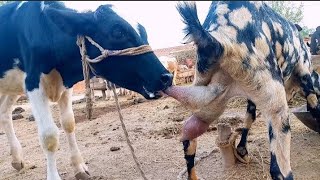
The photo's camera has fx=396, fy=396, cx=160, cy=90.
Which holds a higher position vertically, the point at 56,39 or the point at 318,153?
the point at 56,39

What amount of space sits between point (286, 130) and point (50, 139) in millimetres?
2082

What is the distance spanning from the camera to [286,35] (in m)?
3.46

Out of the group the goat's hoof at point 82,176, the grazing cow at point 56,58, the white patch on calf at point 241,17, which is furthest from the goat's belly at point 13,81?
the white patch on calf at point 241,17

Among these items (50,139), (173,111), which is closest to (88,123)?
(173,111)

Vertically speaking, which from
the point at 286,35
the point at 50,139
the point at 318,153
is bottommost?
the point at 318,153

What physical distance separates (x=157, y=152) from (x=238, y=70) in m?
2.32

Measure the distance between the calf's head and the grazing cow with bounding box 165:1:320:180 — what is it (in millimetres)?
259

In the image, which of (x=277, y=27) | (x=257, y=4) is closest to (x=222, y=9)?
(x=257, y=4)

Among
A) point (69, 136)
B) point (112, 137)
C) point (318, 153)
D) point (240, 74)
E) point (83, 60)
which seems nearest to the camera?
point (240, 74)

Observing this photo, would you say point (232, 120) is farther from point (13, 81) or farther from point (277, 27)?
point (13, 81)

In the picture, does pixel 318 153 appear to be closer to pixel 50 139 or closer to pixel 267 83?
pixel 267 83

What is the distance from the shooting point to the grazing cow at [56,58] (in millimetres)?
3270

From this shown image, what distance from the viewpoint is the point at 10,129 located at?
16.5 feet

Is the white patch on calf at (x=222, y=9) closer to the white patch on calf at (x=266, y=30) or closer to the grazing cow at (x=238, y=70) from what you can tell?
the grazing cow at (x=238, y=70)
